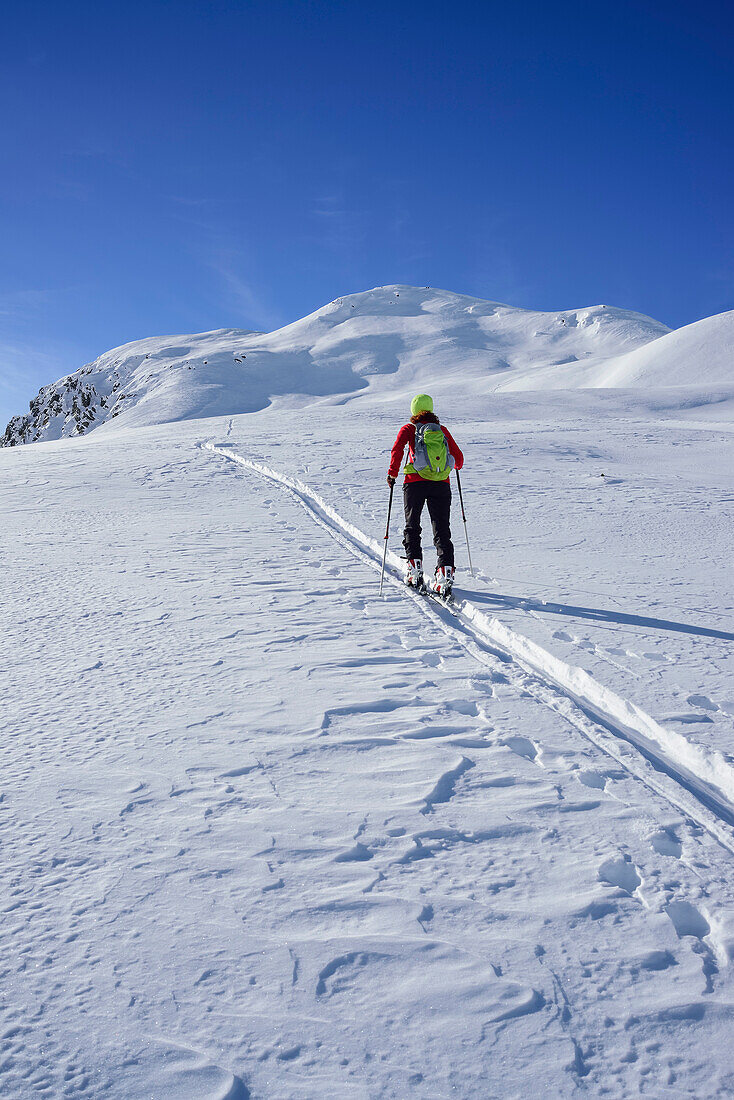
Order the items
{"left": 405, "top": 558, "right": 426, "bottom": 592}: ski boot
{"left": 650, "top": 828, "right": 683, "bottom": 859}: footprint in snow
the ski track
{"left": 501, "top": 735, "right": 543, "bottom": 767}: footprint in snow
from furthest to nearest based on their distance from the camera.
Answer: {"left": 405, "top": 558, "right": 426, "bottom": 592}: ski boot, {"left": 501, "top": 735, "right": 543, "bottom": 767}: footprint in snow, the ski track, {"left": 650, "top": 828, "right": 683, "bottom": 859}: footprint in snow

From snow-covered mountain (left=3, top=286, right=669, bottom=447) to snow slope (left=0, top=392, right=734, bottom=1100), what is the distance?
53.9 metres

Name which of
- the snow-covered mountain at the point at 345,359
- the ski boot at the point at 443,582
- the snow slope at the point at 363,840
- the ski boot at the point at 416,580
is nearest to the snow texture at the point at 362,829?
the snow slope at the point at 363,840

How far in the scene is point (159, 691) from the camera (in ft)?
13.4

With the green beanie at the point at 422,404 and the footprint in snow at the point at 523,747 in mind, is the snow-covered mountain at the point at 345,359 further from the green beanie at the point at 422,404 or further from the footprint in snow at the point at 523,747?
the footprint in snow at the point at 523,747

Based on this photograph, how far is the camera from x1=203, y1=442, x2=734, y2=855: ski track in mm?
3072

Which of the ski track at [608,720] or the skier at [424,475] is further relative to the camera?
the skier at [424,475]

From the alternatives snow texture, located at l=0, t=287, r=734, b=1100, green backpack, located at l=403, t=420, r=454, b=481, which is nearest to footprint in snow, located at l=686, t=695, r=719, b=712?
snow texture, located at l=0, t=287, r=734, b=1100

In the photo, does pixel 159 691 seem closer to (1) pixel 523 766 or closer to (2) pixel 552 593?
(1) pixel 523 766

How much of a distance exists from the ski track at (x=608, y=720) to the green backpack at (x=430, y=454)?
1.41m

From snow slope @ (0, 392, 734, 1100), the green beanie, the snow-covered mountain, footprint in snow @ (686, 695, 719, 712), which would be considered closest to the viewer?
snow slope @ (0, 392, 734, 1100)

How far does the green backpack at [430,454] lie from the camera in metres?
7.00

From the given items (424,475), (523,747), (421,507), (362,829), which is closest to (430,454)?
(424,475)

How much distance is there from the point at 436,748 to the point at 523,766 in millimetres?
464

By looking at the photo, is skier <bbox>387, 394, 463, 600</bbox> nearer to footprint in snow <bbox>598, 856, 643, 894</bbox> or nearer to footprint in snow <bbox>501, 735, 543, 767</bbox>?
footprint in snow <bbox>501, 735, 543, 767</bbox>
